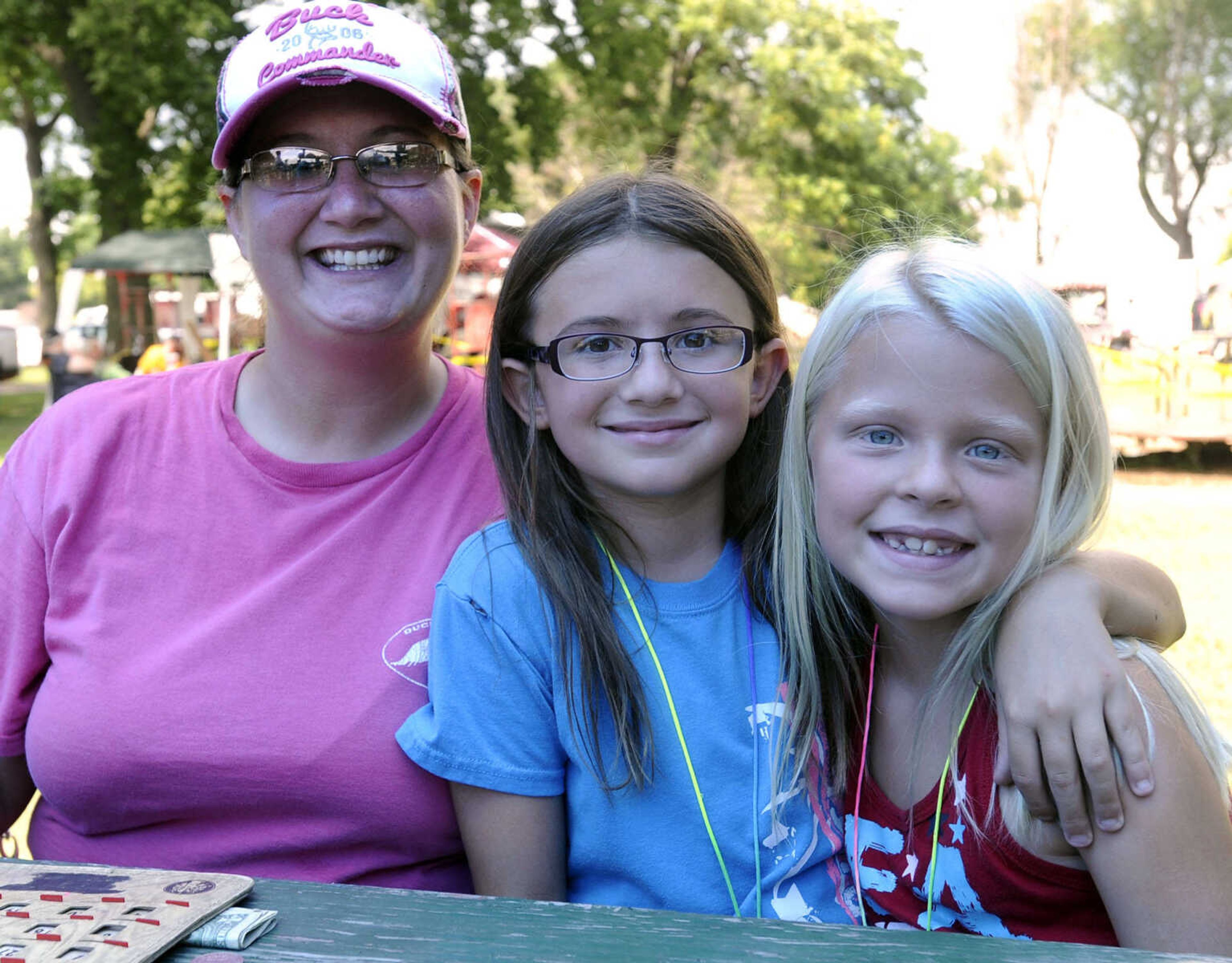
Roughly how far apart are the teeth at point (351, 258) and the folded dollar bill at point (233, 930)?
3.86 ft

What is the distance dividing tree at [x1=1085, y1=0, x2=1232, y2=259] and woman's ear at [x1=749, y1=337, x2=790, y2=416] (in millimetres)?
17573

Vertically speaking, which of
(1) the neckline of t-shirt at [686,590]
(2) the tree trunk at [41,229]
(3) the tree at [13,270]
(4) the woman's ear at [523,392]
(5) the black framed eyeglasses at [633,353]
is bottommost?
(1) the neckline of t-shirt at [686,590]

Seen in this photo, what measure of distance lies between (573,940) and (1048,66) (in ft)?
65.0

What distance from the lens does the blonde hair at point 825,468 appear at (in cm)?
162

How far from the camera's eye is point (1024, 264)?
1.81 meters

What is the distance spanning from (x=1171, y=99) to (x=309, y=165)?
19268 mm

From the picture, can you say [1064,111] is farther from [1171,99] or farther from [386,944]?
[386,944]

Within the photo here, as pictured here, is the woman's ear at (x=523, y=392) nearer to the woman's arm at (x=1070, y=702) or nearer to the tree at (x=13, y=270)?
the woman's arm at (x=1070, y=702)

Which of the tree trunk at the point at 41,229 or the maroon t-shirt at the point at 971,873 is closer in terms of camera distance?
the maroon t-shirt at the point at 971,873

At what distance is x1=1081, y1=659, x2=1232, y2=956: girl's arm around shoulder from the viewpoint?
141 centimetres

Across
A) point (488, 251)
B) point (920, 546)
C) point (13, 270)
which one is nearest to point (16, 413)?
point (488, 251)

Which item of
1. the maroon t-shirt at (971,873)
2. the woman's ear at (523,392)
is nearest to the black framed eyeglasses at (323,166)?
the woman's ear at (523,392)

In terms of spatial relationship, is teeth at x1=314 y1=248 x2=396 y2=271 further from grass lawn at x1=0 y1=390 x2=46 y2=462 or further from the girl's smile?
grass lawn at x1=0 y1=390 x2=46 y2=462

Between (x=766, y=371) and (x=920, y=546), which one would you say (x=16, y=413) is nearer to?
(x=766, y=371)
